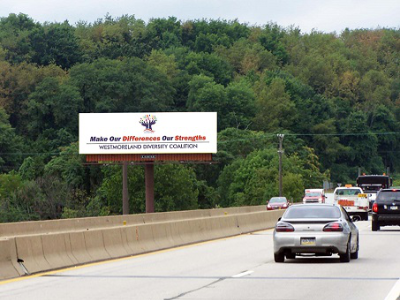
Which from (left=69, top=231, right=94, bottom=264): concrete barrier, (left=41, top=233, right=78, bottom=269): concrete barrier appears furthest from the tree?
(left=41, top=233, right=78, bottom=269): concrete barrier

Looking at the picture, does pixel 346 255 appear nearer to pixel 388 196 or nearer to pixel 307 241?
pixel 307 241

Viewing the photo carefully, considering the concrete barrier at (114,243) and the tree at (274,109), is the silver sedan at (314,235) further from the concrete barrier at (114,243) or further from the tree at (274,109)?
the tree at (274,109)

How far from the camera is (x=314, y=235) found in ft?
75.5

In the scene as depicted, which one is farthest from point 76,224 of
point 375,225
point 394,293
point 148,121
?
point 148,121

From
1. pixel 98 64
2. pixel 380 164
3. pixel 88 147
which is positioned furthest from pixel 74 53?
pixel 88 147

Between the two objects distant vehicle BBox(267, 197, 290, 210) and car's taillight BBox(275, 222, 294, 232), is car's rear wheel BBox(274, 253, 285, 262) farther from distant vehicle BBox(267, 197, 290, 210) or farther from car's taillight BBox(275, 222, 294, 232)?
distant vehicle BBox(267, 197, 290, 210)

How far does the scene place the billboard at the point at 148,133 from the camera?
8119 cm

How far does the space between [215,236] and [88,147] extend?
1846 inches

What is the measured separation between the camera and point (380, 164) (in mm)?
175250

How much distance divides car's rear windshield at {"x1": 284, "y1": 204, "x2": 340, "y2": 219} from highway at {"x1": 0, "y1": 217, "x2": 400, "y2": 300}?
1.10 meters

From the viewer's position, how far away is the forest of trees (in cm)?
12075

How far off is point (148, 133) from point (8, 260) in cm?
6368

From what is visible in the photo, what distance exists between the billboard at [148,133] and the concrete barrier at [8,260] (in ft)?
201

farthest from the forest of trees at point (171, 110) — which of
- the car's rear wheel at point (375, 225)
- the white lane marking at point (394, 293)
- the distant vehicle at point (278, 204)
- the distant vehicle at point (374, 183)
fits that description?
the white lane marking at point (394, 293)
